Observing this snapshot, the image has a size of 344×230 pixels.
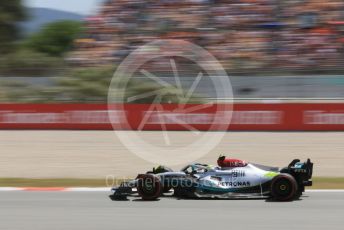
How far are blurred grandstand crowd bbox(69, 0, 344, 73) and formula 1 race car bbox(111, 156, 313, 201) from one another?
17004 millimetres

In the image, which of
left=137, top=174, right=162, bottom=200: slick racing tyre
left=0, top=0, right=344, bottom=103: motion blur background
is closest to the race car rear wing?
left=137, top=174, right=162, bottom=200: slick racing tyre

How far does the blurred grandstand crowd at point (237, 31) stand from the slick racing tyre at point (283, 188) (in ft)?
56.3

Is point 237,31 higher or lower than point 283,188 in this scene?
higher

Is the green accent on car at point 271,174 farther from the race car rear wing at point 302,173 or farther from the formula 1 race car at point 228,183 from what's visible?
the race car rear wing at point 302,173

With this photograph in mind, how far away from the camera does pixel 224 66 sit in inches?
1056

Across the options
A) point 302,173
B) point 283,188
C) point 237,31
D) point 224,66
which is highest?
point 237,31

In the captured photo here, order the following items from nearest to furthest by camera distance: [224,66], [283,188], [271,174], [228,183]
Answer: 1. [283,188]
2. [271,174]
3. [228,183]
4. [224,66]

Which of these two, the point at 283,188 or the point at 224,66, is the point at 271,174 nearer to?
the point at 283,188

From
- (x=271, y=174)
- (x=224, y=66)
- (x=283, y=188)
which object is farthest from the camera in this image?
(x=224, y=66)

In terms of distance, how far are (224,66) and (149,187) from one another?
18291mm

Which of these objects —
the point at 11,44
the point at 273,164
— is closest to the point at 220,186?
the point at 273,164

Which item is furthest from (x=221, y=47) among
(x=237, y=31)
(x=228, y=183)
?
(x=228, y=183)

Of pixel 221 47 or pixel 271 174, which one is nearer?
pixel 271 174

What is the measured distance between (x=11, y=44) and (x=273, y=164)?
134ft
